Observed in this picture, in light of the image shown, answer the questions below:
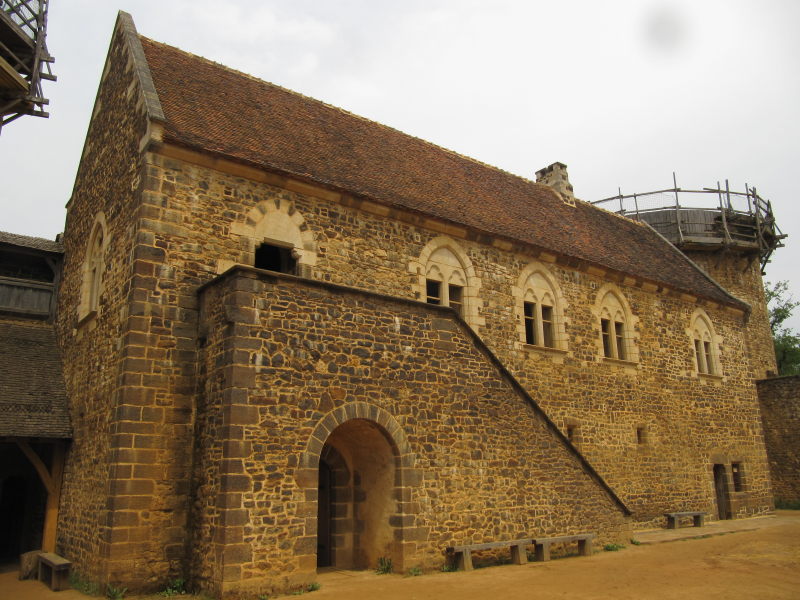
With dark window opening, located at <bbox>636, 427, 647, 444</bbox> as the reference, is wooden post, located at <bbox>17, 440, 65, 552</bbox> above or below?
below

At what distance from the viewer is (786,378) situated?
24.3 m

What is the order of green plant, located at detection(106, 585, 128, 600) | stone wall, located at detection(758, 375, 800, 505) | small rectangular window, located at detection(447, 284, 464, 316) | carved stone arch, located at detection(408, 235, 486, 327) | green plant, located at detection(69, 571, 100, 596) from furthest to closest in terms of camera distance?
stone wall, located at detection(758, 375, 800, 505) → small rectangular window, located at detection(447, 284, 464, 316) → carved stone arch, located at detection(408, 235, 486, 327) → green plant, located at detection(69, 571, 100, 596) → green plant, located at detection(106, 585, 128, 600)

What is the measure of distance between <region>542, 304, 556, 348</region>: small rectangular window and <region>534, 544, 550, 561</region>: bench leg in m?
6.14

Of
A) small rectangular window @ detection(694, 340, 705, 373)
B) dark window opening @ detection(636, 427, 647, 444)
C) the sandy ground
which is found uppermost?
small rectangular window @ detection(694, 340, 705, 373)

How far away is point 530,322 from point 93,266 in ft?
33.0

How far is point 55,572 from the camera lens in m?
10.1

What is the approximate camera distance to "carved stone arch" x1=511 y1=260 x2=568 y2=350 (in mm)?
16250

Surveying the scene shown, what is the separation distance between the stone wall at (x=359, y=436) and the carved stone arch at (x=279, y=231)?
171 centimetres

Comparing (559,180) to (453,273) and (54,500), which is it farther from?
(54,500)

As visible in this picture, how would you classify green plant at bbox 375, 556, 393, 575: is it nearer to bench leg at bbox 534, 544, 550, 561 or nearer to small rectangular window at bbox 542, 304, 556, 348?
bench leg at bbox 534, 544, 550, 561

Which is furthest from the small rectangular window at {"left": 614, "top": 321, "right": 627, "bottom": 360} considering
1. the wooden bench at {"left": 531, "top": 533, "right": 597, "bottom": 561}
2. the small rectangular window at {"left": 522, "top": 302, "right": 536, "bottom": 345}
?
the wooden bench at {"left": 531, "top": 533, "right": 597, "bottom": 561}

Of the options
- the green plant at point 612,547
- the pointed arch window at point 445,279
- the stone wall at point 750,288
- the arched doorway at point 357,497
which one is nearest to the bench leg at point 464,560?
the arched doorway at point 357,497

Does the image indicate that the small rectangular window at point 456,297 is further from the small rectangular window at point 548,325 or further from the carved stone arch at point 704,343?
the carved stone arch at point 704,343

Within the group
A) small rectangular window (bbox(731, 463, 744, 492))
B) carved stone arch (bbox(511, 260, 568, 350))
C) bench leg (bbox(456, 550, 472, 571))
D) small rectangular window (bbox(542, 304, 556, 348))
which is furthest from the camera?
small rectangular window (bbox(731, 463, 744, 492))
